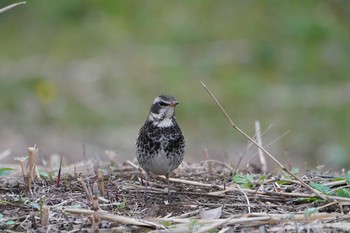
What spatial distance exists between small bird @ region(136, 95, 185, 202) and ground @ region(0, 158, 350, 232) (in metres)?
0.24

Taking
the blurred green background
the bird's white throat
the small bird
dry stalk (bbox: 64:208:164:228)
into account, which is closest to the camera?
dry stalk (bbox: 64:208:164:228)

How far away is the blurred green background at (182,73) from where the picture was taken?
1367 cm

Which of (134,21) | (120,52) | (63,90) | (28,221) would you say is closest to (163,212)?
(28,221)

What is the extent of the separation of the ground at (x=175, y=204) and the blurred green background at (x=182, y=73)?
166 inches

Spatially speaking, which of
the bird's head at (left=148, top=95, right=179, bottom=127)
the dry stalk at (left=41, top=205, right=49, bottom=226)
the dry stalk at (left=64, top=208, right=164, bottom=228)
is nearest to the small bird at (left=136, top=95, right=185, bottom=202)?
the bird's head at (left=148, top=95, right=179, bottom=127)

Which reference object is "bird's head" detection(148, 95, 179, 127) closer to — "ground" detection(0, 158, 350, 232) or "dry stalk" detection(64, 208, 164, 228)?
"ground" detection(0, 158, 350, 232)

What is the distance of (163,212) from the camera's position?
22.7 ft

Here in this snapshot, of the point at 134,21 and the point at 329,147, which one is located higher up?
the point at 134,21

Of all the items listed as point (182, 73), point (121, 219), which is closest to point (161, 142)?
point (121, 219)

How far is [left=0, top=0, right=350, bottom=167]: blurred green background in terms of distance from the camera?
13.7 metres

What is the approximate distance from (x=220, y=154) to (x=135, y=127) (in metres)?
2.01

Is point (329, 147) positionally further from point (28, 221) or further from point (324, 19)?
point (28, 221)

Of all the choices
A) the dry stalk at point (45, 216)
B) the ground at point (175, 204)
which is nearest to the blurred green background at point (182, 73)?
the ground at point (175, 204)

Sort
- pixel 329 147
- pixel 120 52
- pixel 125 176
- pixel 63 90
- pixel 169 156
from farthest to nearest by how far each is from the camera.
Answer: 1. pixel 120 52
2. pixel 63 90
3. pixel 329 147
4. pixel 125 176
5. pixel 169 156
